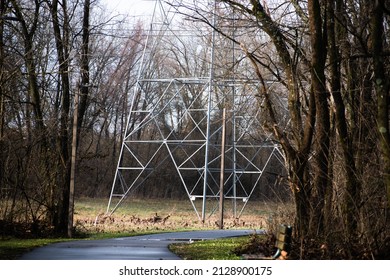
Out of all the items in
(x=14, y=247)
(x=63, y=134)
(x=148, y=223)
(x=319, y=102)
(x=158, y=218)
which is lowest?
(x=148, y=223)

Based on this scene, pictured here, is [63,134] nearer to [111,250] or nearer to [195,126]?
[111,250]

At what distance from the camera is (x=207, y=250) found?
17.0 metres

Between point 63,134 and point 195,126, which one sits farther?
point 195,126

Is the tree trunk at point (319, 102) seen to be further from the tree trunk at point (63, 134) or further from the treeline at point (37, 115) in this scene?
the tree trunk at point (63, 134)

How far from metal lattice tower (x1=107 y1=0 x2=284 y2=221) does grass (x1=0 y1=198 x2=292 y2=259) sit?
80 cm

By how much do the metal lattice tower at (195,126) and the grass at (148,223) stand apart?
2.64 ft

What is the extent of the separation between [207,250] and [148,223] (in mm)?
15424

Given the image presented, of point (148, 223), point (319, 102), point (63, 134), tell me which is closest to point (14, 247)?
point (63, 134)

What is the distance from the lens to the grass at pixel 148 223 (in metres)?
16.9

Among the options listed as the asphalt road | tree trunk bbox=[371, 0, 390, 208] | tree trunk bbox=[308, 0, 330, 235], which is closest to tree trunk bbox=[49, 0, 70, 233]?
the asphalt road

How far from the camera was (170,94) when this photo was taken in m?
48.6

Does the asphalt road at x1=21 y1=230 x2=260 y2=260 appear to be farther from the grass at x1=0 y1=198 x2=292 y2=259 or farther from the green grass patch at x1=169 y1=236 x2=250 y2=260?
the grass at x1=0 y1=198 x2=292 y2=259

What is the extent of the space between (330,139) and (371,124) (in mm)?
913

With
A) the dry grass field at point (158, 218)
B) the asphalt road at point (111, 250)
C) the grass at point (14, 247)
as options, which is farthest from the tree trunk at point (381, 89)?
the grass at point (14, 247)
